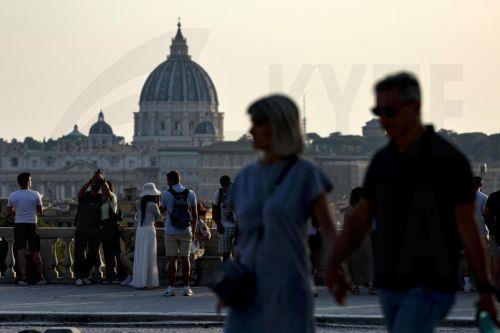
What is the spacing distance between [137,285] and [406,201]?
8849 mm

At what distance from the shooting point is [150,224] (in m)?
14.8

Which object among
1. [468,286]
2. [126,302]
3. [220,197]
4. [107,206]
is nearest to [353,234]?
[126,302]

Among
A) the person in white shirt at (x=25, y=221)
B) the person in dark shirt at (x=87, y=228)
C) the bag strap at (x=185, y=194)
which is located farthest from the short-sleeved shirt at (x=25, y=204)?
the bag strap at (x=185, y=194)

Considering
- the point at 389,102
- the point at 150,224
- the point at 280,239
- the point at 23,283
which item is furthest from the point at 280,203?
the point at 23,283

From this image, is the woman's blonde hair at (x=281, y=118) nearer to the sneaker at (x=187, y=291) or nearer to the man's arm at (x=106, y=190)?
the sneaker at (x=187, y=291)

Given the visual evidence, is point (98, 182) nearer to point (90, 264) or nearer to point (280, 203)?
point (90, 264)

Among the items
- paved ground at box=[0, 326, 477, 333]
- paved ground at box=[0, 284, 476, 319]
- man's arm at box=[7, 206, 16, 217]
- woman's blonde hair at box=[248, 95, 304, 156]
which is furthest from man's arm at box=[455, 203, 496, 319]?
man's arm at box=[7, 206, 16, 217]

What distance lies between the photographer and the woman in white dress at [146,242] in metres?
14.8

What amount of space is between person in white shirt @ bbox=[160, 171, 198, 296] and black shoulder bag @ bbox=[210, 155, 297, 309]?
733 centimetres

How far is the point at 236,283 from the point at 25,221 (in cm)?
945

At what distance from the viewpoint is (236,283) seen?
6.05 meters

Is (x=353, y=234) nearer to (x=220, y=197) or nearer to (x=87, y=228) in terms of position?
(x=220, y=197)

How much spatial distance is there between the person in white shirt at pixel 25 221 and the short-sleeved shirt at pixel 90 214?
399 mm

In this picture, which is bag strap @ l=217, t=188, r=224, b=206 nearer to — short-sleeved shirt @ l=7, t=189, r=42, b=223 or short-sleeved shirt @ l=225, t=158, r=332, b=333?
short-sleeved shirt @ l=7, t=189, r=42, b=223
